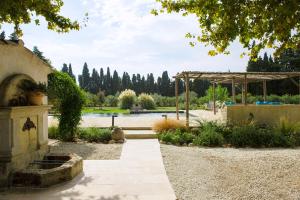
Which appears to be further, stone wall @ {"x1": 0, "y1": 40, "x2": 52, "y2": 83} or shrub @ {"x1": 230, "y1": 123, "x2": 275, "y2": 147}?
shrub @ {"x1": 230, "y1": 123, "x2": 275, "y2": 147}

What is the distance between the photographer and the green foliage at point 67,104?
11.4m

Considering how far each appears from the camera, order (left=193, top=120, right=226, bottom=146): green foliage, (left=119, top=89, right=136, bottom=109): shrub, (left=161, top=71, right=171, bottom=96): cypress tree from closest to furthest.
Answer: (left=193, top=120, right=226, bottom=146): green foliage < (left=119, top=89, right=136, bottom=109): shrub < (left=161, top=71, right=171, bottom=96): cypress tree

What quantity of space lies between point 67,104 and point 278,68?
37416mm

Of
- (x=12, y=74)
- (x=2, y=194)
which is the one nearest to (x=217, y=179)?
(x=2, y=194)

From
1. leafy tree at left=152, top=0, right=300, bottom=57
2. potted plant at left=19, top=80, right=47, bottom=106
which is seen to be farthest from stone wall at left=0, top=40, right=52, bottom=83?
leafy tree at left=152, top=0, right=300, bottom=57

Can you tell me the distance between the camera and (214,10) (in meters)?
6.28

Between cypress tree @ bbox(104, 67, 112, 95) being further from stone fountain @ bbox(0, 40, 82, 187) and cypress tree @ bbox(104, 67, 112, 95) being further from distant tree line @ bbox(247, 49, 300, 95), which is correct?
stone fountain @ bbox(0, 40, 82, 187)

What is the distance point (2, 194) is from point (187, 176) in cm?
341

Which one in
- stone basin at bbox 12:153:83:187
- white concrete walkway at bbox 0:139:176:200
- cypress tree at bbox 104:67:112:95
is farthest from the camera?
cypress tree at bbox 104:67:112:95

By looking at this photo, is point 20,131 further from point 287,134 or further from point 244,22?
point 287,134

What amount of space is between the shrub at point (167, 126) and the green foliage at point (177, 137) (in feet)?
2.24

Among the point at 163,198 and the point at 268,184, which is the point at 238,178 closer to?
the point at 268,184

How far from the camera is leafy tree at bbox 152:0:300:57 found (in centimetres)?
600

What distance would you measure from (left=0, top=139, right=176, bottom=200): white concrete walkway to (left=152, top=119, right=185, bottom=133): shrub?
422cm
